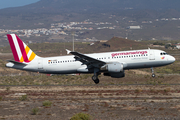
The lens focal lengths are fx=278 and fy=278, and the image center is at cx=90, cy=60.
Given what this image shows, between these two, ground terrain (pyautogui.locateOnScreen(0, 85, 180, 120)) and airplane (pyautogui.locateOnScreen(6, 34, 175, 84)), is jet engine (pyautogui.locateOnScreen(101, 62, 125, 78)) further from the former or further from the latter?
ground terrain (pyautogui.locateOnScreen(0, 85, 180, 120))

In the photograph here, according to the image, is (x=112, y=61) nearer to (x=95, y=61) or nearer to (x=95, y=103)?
(x=95, y=61)

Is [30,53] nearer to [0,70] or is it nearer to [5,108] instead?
[5,108]

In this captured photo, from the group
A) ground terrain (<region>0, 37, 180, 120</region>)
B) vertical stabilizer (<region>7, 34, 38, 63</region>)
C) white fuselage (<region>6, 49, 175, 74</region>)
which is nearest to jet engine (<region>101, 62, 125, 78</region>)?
white fuselage (<region>6, 49, 175, 74</region>)

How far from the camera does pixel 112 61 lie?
40.3 m

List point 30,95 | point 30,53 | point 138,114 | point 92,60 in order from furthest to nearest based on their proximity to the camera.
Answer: point 30,53
point 92,60
point 30,95
point 138,114

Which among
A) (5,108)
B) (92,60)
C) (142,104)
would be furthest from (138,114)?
(92,60)

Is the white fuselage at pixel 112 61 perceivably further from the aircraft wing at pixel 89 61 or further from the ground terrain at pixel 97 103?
the ground terrain at pixel 97 103

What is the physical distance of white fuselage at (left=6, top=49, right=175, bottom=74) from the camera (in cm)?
4003

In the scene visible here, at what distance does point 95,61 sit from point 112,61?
8.52 ft

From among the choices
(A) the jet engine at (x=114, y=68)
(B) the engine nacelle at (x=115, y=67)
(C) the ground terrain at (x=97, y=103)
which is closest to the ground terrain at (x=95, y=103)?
(C) the ground terrain at (x=97, y=103)

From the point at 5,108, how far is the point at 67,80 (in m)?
26.3

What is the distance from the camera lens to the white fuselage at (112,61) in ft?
131

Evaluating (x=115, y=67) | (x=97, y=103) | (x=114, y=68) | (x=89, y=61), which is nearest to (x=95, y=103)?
(x=97, y=103)

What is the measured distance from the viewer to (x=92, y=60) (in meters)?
39.4
